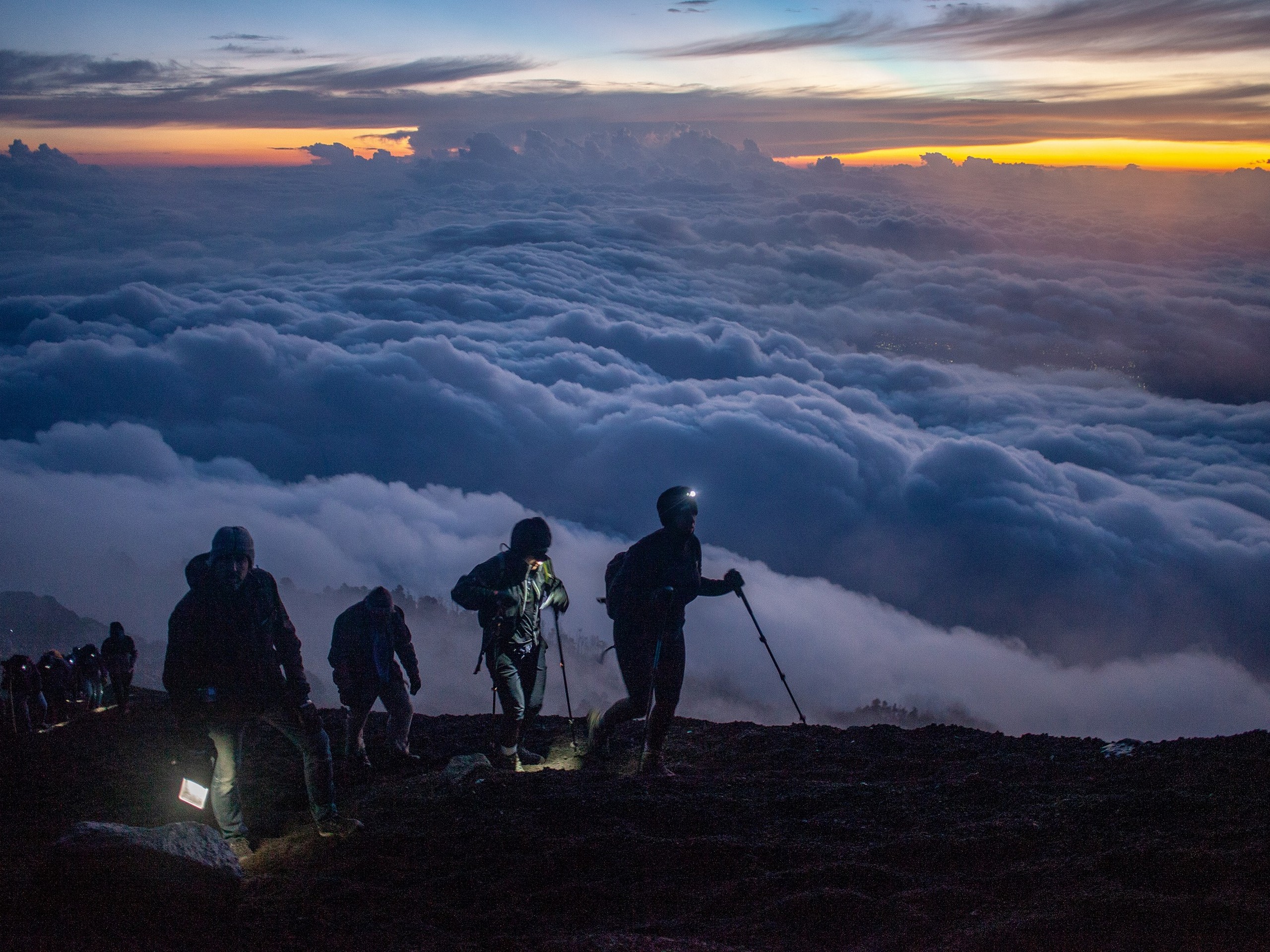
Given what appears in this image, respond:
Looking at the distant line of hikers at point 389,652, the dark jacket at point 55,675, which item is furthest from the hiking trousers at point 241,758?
the dark jacket at point 55,675

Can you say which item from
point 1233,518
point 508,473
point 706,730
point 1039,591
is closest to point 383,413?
point 508,473

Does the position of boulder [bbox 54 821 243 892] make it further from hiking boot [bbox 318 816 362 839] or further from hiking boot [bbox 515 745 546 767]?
hiking boot [bbox 515 745 546 767]

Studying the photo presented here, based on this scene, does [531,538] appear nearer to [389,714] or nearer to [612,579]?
[612,579]

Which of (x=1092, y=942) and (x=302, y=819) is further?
(x=302, y=819)

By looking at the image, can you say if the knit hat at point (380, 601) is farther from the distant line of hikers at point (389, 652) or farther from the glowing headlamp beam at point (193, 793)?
the glowing headlamp beam at point (193, 793)

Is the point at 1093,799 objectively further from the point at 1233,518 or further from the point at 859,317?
the point at 859,317

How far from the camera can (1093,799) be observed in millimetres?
4227

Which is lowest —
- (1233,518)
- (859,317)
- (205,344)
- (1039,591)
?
(1039,591)

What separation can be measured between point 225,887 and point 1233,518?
74055 millimetres

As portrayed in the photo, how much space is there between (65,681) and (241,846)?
19.6ft

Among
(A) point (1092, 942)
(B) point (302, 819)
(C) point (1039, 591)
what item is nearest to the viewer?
(A) point (1092, 942)

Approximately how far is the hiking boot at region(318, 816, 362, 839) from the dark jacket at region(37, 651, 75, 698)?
5873 mm

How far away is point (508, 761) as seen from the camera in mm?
6023

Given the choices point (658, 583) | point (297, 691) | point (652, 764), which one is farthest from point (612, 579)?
point (297, 691)
